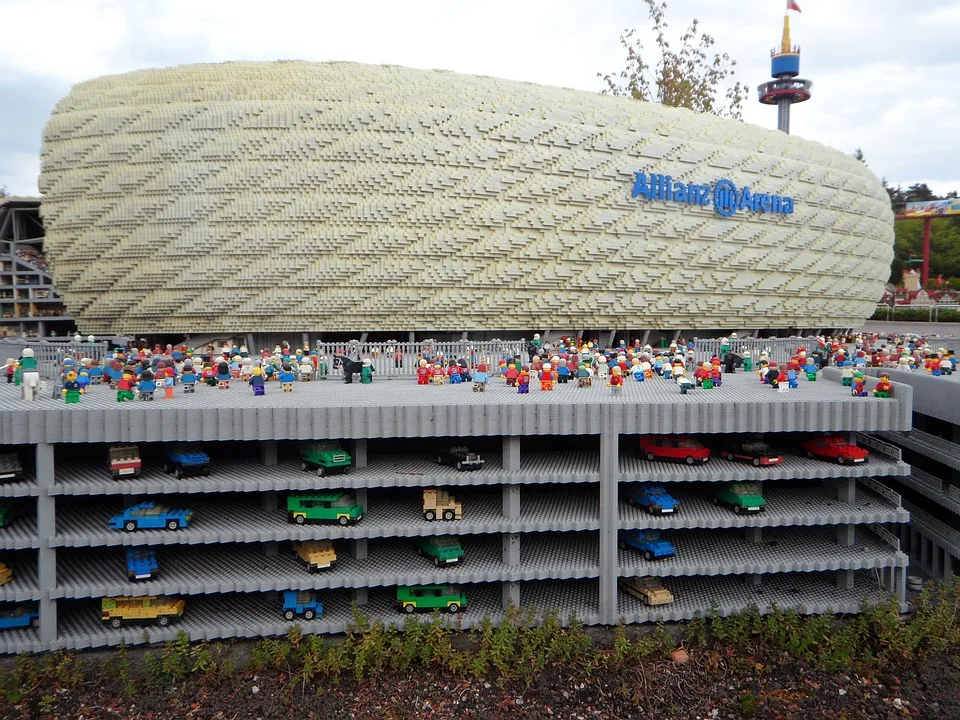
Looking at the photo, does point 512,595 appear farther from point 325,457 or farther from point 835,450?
point 835,450

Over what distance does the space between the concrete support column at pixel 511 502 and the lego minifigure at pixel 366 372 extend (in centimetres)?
645

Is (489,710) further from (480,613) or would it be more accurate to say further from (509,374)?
(509,374)

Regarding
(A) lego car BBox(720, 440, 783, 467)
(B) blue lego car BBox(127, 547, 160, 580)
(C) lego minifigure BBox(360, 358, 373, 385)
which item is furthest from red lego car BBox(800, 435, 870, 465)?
(B) blue lego car BBox(127, 547, 160, 580)

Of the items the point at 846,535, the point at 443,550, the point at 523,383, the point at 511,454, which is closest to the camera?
the point at 511,454

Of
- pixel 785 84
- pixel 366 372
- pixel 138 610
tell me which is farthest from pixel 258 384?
pixel 785 84

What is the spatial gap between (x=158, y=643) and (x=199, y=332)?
2444 cm

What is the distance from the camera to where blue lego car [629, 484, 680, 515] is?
16828 millimetres

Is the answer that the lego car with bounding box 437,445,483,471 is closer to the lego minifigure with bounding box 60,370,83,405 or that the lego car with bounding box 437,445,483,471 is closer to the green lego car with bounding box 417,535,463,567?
the green lego car with bounding box 417,535,463,567

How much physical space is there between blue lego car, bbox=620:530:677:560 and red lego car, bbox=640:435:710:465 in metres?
1.88

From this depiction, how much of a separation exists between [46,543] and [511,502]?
32.9ft

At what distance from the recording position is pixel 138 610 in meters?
15.7

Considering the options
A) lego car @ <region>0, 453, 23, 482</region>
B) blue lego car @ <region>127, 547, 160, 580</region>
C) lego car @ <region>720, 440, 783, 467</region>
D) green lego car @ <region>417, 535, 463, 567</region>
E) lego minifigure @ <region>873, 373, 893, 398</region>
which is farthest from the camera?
lego minifigure @ <region>873, 373, 893, 398</region>

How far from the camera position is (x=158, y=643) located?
15703 mm

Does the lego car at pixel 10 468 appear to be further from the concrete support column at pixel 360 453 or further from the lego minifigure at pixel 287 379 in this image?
the concrete support column at pixel 360 453
